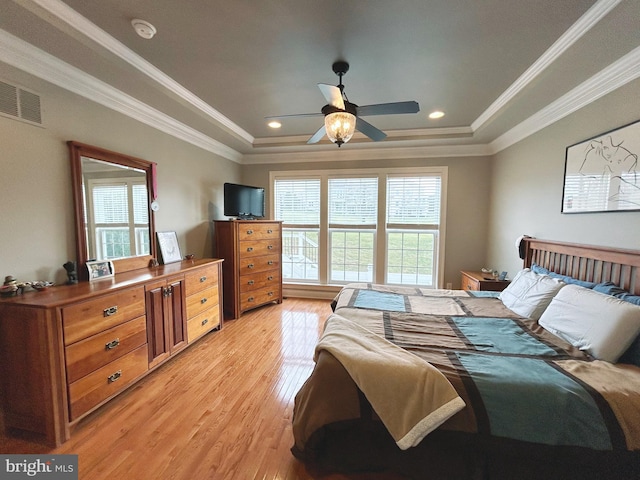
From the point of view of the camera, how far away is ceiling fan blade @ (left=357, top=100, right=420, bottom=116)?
1.93 metres

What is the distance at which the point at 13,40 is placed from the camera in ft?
5.41

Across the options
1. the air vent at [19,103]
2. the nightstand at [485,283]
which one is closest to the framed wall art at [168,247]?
the air vent at [19,103]

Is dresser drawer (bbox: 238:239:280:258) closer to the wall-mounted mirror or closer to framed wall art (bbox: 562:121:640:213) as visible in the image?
the wall-mounted mirror

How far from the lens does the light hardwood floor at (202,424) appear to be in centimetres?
146

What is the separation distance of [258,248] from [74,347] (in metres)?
2.43

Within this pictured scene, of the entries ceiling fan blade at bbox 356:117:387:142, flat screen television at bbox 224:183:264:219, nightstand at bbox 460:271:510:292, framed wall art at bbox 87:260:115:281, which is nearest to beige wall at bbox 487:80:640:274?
nightstand at bbox 460:271:510:292

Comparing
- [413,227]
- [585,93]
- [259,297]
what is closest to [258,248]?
[259,297]

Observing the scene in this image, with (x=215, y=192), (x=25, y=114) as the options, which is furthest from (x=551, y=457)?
(x=215, y=192)

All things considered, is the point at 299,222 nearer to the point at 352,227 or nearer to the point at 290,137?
the point at 352,227

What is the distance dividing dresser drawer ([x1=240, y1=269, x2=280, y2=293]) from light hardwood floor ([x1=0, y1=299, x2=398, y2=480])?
3.56 feet

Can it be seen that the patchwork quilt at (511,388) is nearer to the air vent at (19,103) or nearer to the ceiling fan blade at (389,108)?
the ceiling fan blade at (389,108)

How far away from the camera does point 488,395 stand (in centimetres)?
124

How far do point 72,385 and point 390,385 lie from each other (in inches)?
77.5

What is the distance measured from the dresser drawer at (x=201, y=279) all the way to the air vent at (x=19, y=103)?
165 cm
